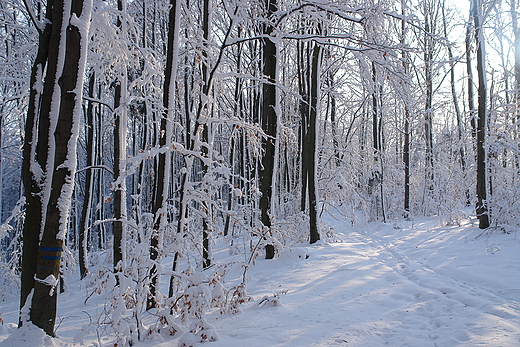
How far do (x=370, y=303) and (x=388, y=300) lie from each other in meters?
0.32

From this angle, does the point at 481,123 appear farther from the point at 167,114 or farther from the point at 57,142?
the point at 57,142

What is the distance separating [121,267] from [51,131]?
1.74 meters

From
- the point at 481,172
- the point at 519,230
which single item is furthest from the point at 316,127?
the point at 519,230

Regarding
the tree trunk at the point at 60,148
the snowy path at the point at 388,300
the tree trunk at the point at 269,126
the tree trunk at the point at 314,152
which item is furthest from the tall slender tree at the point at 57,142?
the tree trunk at the point at 314,152

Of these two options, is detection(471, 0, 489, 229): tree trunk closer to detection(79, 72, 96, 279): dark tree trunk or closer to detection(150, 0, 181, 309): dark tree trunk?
detection(150, 0, 181, 309): dark tree trunk

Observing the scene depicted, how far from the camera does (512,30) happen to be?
12.3 meters

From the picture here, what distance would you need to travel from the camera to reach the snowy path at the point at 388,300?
11.1ft

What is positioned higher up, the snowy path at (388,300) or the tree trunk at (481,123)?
the tree trunk at (481,123)

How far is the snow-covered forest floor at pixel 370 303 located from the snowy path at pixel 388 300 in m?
0.01

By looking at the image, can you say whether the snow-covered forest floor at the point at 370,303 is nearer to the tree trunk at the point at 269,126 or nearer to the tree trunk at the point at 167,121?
the tree trunk at the point at 269,126

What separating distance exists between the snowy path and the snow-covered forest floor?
0.5 inches

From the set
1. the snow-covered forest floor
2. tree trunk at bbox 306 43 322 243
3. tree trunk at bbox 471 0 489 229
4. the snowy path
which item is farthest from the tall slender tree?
tree trunk at bbox 471 0 489 229

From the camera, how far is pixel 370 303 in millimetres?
4477

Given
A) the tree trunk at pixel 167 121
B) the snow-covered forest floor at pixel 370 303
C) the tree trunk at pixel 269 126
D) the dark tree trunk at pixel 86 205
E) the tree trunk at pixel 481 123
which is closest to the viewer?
the snow-covered forest floor at pixel 370 303
